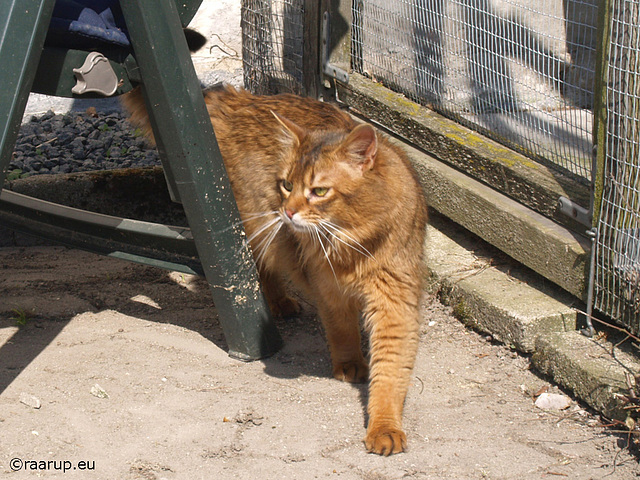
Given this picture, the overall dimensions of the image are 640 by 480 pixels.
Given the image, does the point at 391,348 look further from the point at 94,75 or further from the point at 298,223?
the point at 94,75

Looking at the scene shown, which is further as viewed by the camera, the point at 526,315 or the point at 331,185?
the point at 526,315

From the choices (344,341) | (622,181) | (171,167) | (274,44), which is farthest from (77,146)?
(622,181)

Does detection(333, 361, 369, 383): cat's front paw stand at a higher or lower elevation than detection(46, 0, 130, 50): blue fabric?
lower

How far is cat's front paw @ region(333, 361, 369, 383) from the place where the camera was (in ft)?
10.6

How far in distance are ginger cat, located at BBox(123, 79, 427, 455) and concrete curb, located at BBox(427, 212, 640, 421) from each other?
515 millimetres

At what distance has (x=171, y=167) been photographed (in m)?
2.93

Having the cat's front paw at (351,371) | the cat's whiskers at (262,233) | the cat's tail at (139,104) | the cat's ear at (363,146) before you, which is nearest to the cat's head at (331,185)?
the cat's ear at (363,146)

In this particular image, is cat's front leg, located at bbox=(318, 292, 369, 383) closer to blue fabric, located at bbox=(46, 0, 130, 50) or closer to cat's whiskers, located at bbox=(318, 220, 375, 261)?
cat's whiskers, located at bbox=(318, 220, 375, 261)

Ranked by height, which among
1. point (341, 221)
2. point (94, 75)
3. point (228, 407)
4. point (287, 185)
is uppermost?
point (94, 75)

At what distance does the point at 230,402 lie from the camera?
291cm

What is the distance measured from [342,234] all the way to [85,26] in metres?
1.27

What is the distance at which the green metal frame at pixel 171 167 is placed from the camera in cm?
226

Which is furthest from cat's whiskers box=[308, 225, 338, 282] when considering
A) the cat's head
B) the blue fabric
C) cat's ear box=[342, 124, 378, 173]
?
the blue fabric

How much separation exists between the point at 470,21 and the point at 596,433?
2.37 m
